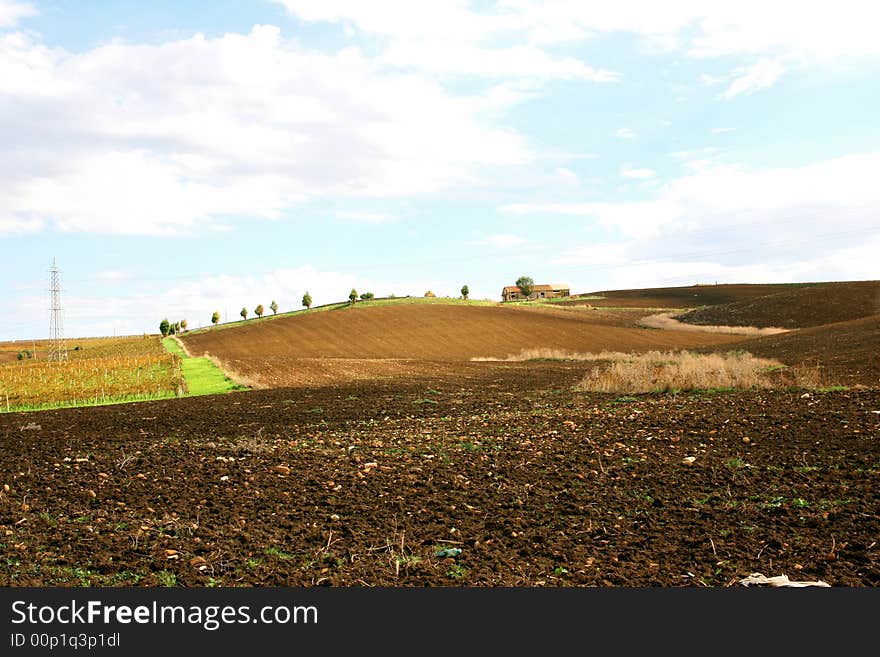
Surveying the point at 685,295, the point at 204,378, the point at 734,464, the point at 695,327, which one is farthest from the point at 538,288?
the point at 734,464

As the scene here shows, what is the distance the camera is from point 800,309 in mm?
76062

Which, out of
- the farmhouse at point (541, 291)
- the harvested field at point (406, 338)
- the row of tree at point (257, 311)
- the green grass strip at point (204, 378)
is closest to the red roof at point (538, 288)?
the farmhouse at point (541, 291)

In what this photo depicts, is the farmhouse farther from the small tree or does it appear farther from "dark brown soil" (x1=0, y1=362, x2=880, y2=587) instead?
"dark brown soil" (x1=0, y1=362, x2=880, y2=587)

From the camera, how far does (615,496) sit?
969 cm

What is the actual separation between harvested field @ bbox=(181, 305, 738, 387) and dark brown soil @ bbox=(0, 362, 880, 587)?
26.8 meters

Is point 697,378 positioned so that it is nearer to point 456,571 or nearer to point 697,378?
point 697,378

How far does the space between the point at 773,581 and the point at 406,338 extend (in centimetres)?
6474

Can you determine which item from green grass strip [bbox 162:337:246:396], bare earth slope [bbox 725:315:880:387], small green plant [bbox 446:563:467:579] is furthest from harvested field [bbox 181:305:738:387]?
small green plant [bbox 446:563:467:579]

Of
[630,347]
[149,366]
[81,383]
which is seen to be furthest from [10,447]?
[630,347]

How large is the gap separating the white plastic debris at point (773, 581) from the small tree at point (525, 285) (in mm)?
160621

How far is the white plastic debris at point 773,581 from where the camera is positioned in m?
6.29

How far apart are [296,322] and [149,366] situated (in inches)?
1476

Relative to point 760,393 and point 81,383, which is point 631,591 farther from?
point 81,383

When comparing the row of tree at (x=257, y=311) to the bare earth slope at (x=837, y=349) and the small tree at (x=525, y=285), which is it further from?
the bare earth slope at (x=837, y=349)
